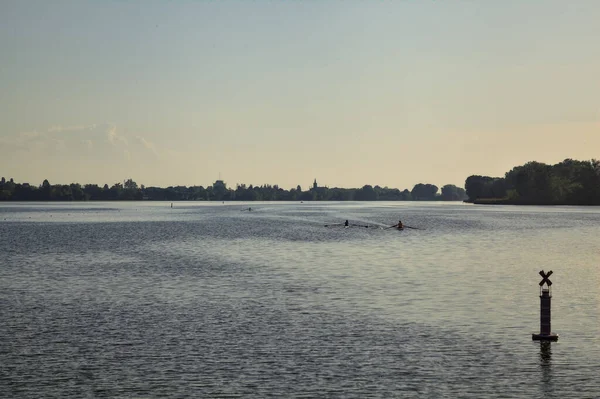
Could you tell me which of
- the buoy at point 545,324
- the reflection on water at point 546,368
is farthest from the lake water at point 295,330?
the buoy at point 545,324

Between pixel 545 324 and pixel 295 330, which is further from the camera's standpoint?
pixel 295 330

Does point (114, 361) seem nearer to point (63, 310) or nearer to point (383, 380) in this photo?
point (383, 380)

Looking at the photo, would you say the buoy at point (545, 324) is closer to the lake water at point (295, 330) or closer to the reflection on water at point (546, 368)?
the reflection on water at point (546, 368)

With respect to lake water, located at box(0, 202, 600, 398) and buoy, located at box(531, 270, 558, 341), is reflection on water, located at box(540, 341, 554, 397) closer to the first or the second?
lake water, located at box(0, 202, 600, 398)

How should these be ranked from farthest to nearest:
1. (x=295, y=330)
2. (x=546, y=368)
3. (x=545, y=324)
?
(x=295, y=330)
(x=545, y=324)
(x=546, y=368)

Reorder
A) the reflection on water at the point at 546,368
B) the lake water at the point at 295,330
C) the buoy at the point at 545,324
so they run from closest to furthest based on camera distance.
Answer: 1. the reflection on water at the point at 546,368
2. the lake water at the point at 295,330
3. the buoy at the point at 545,324

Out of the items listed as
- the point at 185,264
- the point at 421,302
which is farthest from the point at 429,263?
the point at 421,302

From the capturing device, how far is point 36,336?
33250 millimetres

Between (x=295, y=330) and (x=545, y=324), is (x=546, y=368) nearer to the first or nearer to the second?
(x=545, y=324)

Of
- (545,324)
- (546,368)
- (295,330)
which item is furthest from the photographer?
(295,330)

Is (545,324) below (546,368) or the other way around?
the other way around

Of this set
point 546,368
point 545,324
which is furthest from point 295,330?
point 546,368

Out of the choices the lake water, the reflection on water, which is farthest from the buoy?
the lake water

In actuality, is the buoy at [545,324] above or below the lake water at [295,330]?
above
